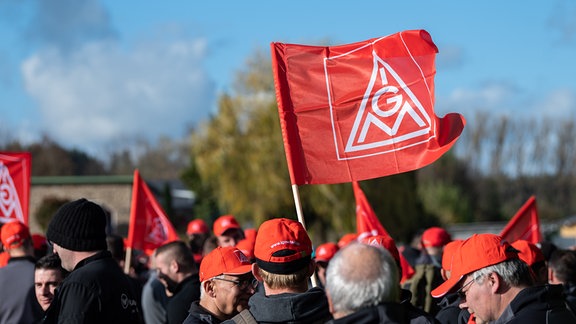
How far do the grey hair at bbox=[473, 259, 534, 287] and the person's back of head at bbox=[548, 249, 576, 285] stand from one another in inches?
119

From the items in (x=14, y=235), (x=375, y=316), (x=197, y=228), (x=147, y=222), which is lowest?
(x=147, y=222)

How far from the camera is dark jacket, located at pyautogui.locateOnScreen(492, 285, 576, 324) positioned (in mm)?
4230

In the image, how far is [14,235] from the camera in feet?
24.6

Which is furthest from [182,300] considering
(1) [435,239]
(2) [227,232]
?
(1) [435,239]

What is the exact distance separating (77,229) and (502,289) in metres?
2.36

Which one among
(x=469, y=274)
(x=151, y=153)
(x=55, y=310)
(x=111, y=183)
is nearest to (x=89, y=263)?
(x=55, y=310)

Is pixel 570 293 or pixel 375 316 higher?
pixel 375 316

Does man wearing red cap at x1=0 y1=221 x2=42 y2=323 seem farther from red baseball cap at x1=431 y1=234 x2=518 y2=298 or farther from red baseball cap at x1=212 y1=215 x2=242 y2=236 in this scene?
red baseball cap at x1=431 y1=234 x2=518 y2=298

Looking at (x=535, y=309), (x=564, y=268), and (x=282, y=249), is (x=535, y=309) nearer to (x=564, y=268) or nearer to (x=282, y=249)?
(x=282, y=249)

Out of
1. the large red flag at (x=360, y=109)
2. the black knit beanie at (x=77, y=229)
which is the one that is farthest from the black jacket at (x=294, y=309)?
the large red flag at (x=360, y=109)

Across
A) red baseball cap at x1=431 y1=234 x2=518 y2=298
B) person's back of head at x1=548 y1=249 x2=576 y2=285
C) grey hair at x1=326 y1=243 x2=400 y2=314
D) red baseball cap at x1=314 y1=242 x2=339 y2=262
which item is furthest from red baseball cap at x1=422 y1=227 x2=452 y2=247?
grey hair at x1=326 y1=243 x2=400 y2=314

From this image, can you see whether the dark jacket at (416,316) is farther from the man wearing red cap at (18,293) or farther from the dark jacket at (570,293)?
the man wearing red cap at (18,293)

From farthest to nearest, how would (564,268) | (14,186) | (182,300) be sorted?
1. (14,186)
2. (564,268)
3. (182,300)

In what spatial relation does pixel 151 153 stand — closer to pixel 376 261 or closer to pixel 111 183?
pixel 111 183
